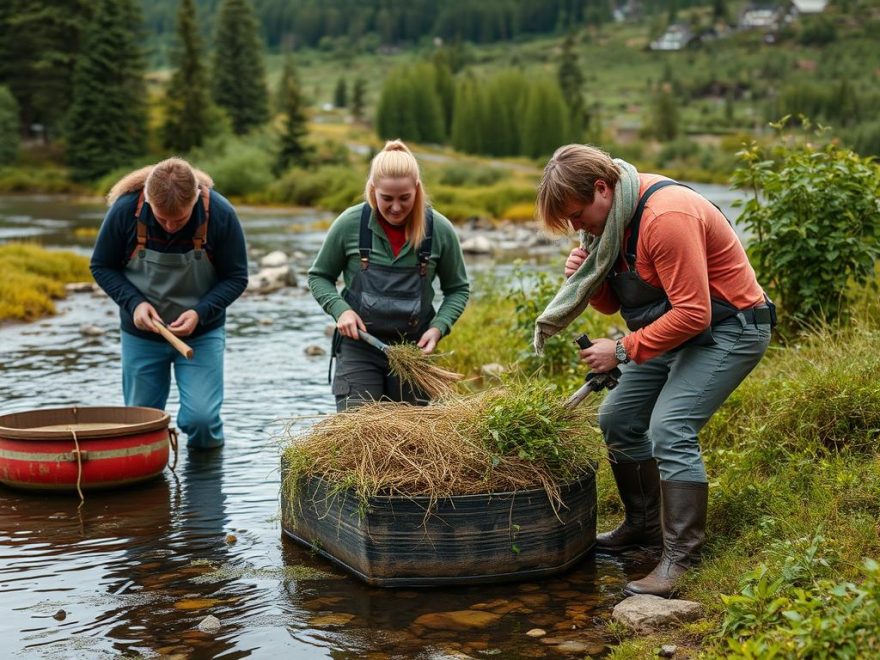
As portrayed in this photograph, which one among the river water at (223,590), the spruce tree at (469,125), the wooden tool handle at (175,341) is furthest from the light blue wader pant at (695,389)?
the spruce tree at (469,125)

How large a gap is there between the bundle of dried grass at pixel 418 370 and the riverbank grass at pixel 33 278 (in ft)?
34.5

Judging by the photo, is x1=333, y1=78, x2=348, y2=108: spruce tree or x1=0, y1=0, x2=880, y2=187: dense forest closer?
x1=0, y1=0, x2=880, y2=187: dense forest

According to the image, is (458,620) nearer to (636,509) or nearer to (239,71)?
(636,509)

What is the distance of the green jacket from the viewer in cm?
601

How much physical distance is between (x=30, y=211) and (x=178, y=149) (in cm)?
2576

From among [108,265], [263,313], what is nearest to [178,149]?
[263,313]

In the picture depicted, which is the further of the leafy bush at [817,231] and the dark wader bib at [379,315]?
the leafy bush at [817,231]

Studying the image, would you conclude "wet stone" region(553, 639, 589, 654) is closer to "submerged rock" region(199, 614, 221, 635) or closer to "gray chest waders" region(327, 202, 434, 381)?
"submerged rock" region(199, 614, 221, 635)

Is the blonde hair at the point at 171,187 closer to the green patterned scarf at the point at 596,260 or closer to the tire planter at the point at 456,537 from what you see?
the tire planter at the point at 456,537

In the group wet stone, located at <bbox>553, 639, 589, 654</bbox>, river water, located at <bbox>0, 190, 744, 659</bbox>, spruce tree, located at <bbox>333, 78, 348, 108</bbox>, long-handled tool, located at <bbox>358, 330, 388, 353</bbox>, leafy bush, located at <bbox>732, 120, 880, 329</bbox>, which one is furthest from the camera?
spruce tree, located at <bbox>333, 78, 348, 108</bbox>

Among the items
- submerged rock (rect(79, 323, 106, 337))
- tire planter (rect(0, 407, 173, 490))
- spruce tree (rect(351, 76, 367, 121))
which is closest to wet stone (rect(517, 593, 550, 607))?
tire planter (rect(0, 407, 173, 490))

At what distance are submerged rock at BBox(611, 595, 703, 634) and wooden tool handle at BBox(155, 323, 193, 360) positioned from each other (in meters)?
3.55

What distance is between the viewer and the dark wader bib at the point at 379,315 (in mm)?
5996

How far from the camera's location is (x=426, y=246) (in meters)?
6.05
